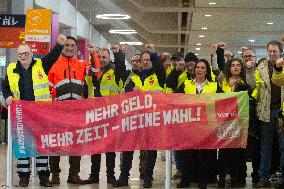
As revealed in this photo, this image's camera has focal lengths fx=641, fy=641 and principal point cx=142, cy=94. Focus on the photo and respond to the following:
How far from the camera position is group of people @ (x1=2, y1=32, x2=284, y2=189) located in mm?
8656

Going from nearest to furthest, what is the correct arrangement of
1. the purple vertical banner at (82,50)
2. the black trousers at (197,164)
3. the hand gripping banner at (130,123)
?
the hand gripping banner at (130,123) < the black trousers at (197,164) < the purple vertical banner at (82,50)

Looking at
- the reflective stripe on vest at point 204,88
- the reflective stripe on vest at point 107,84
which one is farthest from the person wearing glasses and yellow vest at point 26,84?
the reflective stripe on vest at point 204,88

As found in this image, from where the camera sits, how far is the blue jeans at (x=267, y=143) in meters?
8.66

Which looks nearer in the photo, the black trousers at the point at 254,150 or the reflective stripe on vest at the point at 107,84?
the black trousers at the point at 254,150

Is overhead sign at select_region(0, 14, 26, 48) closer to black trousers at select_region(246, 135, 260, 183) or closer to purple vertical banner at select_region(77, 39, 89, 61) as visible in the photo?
black trousers at select_region(246, 135, 260, 183)

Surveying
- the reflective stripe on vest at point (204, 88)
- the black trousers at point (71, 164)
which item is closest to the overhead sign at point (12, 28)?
the black trousers at point (71, 164)

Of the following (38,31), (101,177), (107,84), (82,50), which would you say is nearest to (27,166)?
(101,177)

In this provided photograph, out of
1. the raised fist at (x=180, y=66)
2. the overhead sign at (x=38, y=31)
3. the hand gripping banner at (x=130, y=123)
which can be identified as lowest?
the hand gripping banner at (x=130, y=123)

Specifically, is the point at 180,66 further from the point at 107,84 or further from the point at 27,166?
the point at 27,166

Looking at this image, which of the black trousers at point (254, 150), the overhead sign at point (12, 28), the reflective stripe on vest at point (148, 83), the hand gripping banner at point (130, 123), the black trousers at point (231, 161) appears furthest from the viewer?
the overhead sign at point (12, 28)

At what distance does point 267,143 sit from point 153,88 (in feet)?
5.82

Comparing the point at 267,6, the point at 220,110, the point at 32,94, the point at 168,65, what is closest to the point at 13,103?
the point at 32,94

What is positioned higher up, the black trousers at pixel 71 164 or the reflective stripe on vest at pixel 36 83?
the reflective stripe on vest at pixel 36 83

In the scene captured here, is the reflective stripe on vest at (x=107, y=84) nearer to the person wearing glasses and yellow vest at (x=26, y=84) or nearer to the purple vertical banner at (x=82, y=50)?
the person wearing glasses and yellow vest at (x=26, y=84)
